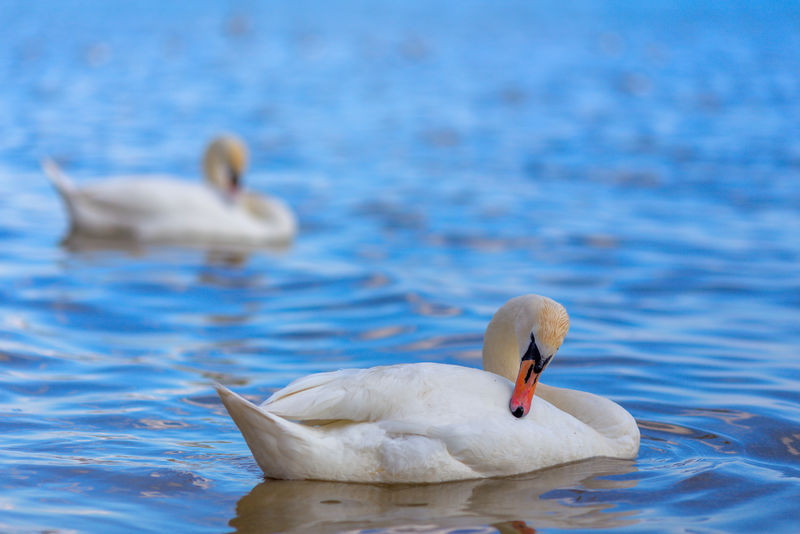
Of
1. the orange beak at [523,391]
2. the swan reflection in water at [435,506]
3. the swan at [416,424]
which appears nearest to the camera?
the swan reflection in water at [435,506]

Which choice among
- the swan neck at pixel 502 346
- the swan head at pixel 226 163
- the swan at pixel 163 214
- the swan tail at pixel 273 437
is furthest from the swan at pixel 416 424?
the swan head at pixel 226 163

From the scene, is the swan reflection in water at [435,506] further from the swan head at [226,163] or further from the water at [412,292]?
the swan head at [226,163]

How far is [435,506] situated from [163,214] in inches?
278

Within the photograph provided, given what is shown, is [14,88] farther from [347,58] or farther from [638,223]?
[638,223]

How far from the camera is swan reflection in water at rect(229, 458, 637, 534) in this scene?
4.33 metres

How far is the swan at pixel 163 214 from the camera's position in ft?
36.1

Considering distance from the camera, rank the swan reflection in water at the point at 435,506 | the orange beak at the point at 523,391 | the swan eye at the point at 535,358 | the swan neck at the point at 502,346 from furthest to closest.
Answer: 1. the swan neck at the point at 502,346
2. the swan eye at the point at 535,358
3. the orange beak at the point at 523,391
4. the swan reflection in water at the point at 435,506

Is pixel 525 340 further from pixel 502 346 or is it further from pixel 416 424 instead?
pixel 416 424

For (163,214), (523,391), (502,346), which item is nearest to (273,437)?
(523,391)

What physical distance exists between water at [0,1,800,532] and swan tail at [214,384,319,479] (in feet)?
0.36

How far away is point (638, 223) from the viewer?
1170 cm

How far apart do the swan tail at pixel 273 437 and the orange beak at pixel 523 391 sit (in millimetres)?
829

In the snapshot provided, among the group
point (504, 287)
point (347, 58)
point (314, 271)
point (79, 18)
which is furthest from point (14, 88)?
point (79, 18)

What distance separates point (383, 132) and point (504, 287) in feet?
34.0
